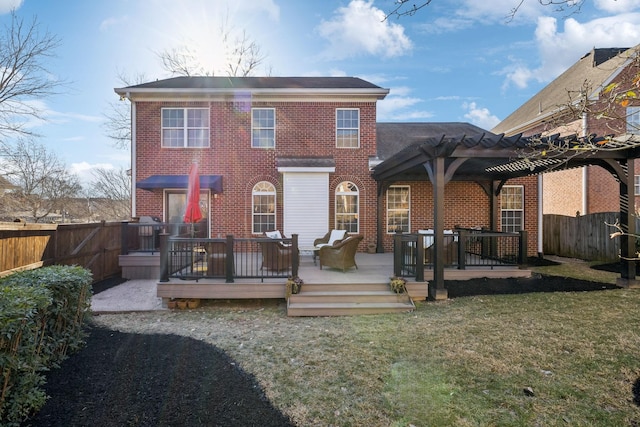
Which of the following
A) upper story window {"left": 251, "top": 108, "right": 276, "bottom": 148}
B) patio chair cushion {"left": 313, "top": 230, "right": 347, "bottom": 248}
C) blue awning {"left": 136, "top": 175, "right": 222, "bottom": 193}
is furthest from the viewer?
upper story window {"left": 251, "top": 108, "right": 276, "bottom": 148}

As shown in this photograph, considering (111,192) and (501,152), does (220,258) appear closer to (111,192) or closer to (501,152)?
(501,152)

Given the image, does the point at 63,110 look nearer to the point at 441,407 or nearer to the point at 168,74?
the point at 168,74

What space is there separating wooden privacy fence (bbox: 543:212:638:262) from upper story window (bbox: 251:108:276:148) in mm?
11231

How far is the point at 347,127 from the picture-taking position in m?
11.7

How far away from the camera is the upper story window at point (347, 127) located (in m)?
11.7

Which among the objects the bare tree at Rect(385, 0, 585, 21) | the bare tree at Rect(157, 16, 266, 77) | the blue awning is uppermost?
the bare tree at Rect(157, 16, 266, 77)

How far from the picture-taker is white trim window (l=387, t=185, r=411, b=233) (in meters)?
11.9

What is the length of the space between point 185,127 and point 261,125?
2.65m

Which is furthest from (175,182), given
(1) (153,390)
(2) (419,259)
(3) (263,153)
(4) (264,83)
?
(1) (153,390)

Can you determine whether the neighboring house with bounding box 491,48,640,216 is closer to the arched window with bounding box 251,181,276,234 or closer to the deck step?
the deck step

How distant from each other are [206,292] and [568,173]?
57.3 feet

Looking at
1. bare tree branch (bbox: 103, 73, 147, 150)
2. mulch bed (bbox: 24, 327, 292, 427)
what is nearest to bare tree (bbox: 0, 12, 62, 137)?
bare tree branch (bbox: 103, 73, 147, 150)

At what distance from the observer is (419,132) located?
1334cm

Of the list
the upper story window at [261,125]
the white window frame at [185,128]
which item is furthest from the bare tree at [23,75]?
the upper story window at [261,125]
